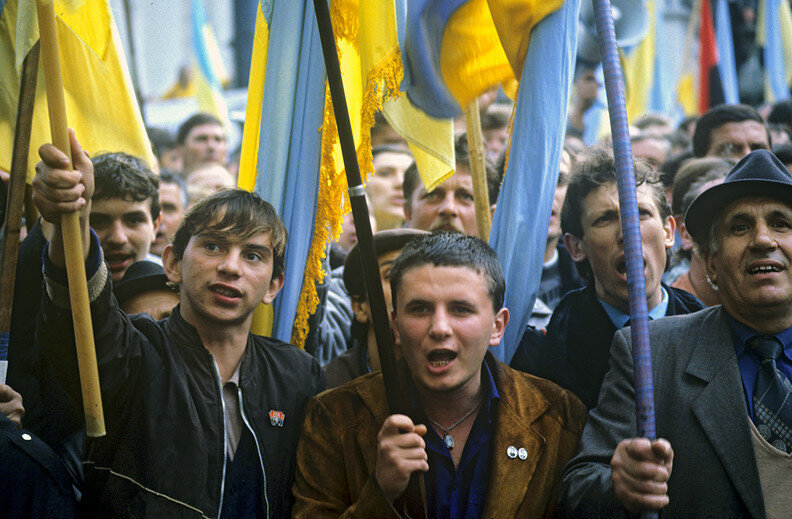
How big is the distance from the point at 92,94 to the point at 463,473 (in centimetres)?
223

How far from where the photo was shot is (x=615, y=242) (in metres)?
3.84

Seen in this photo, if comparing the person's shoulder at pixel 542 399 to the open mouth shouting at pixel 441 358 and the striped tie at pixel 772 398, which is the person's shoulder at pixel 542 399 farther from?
the striped tie at pixel 772 398

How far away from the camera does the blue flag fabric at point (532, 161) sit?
3758 mm

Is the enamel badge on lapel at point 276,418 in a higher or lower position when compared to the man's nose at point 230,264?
lower

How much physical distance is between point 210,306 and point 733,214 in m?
1.91

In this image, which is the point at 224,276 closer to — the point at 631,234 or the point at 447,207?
the point at 631,234

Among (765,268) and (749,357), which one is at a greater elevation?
(765,268)

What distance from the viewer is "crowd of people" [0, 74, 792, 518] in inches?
107

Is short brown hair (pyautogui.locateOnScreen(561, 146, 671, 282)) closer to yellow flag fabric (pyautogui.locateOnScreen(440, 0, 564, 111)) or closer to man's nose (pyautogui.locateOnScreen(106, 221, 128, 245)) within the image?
yellow flag fabric (pyautogui.locateOnScreen(440, 0, 564, 111))

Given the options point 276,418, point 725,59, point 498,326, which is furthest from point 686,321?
point 725,59

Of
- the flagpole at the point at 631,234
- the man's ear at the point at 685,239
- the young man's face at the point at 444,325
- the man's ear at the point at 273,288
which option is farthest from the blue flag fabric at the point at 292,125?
the man's ear at the point at 685,239

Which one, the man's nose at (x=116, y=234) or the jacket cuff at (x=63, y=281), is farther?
the man's nose at (x=116, y=234)

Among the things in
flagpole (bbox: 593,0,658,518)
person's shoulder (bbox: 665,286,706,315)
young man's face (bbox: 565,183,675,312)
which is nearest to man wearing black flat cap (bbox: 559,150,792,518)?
flagpole (bbox: 593,0,658,518)

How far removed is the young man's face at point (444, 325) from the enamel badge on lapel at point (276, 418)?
51 centimetres
